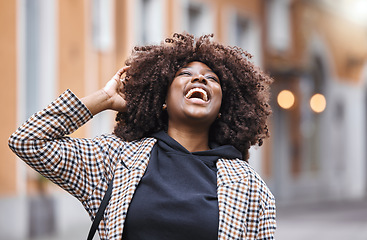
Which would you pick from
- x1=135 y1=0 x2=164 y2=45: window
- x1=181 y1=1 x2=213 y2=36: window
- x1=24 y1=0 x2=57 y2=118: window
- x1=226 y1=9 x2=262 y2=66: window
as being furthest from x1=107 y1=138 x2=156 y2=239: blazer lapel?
x1=226 y1=9 x2=262 y2=66: window

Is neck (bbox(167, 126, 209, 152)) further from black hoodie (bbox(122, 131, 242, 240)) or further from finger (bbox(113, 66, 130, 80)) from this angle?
finger (bbox(113, 66, 130, 80))

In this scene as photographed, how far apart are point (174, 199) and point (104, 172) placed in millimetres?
335

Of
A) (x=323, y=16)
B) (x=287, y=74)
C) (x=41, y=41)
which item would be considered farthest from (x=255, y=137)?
(x=323, y=16)

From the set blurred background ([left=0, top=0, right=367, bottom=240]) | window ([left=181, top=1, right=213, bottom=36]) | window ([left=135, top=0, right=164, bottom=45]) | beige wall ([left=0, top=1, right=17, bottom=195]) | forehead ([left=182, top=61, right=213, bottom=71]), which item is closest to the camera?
forehead ([left=182, top=61, right=213, bottom=71])

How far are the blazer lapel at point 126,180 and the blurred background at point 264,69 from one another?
2.97 ft

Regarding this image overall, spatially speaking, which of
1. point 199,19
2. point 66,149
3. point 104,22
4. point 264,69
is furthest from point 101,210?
point 264,69

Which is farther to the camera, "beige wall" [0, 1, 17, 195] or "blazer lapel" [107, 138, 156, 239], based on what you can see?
"beige wall" [0, 1, 17, 195]

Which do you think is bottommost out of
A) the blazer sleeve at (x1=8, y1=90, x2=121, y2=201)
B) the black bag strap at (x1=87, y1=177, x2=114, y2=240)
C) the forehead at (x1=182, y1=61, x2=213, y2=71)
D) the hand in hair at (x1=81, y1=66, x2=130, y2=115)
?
the black bag strap at (x1=87, y1=177, x2=114, y2=240)

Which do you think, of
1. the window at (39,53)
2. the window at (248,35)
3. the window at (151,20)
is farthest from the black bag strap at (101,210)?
the window at (248,35)

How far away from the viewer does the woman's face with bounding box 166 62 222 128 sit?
337 centimetres

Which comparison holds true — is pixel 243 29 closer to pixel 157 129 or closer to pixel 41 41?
pixel 41 41

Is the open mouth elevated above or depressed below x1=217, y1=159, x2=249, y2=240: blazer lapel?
above

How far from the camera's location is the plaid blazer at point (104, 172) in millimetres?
3180

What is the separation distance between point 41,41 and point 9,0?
123 centimetres
